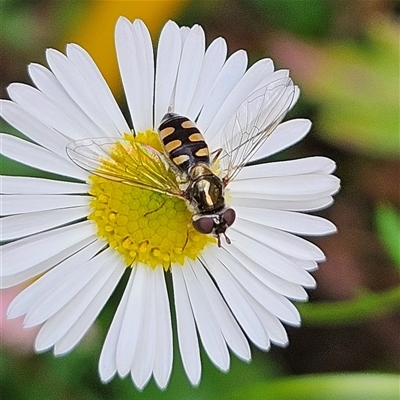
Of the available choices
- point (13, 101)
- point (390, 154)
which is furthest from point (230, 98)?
point (390, 154)

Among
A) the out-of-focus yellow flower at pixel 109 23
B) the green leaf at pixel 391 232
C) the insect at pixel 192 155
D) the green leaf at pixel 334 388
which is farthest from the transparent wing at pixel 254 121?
the out-of-focus yellow flower at pixel 109 23

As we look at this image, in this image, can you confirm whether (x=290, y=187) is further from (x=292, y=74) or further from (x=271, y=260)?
(x=292, y=74)

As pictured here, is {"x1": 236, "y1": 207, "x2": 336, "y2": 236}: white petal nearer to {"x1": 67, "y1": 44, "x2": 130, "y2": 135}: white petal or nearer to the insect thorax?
the insect thorax

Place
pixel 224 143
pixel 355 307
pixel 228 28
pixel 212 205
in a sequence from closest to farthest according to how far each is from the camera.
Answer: pixel 212 205
pixel 224 143
pixel 355 307
pixel 228 28

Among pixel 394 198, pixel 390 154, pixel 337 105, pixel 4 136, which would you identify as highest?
pixel 4 136

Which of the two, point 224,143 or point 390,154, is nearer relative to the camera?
point 224,143

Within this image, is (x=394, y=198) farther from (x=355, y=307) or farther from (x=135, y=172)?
(x=135, y=172)
